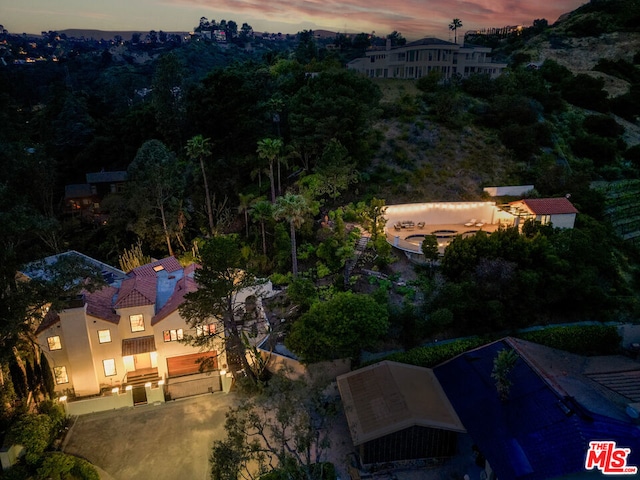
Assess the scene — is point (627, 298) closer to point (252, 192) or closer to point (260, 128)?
point (252, 192)

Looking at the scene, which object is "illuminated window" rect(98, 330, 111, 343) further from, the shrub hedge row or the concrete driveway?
the shrub hedge row

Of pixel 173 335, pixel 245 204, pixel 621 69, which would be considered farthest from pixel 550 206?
pixel 621 69

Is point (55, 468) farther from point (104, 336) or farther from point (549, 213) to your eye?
point (549, 213)

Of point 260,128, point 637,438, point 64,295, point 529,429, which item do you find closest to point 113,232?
point 260,128

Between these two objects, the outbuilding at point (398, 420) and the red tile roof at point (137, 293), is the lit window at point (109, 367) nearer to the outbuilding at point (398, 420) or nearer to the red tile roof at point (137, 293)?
the red tile roof at point (137, 293)

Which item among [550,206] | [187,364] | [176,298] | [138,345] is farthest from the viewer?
[550,206]

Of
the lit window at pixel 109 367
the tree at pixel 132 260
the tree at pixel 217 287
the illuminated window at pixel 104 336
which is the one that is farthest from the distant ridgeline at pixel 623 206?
the lit window at pixel 109 367
